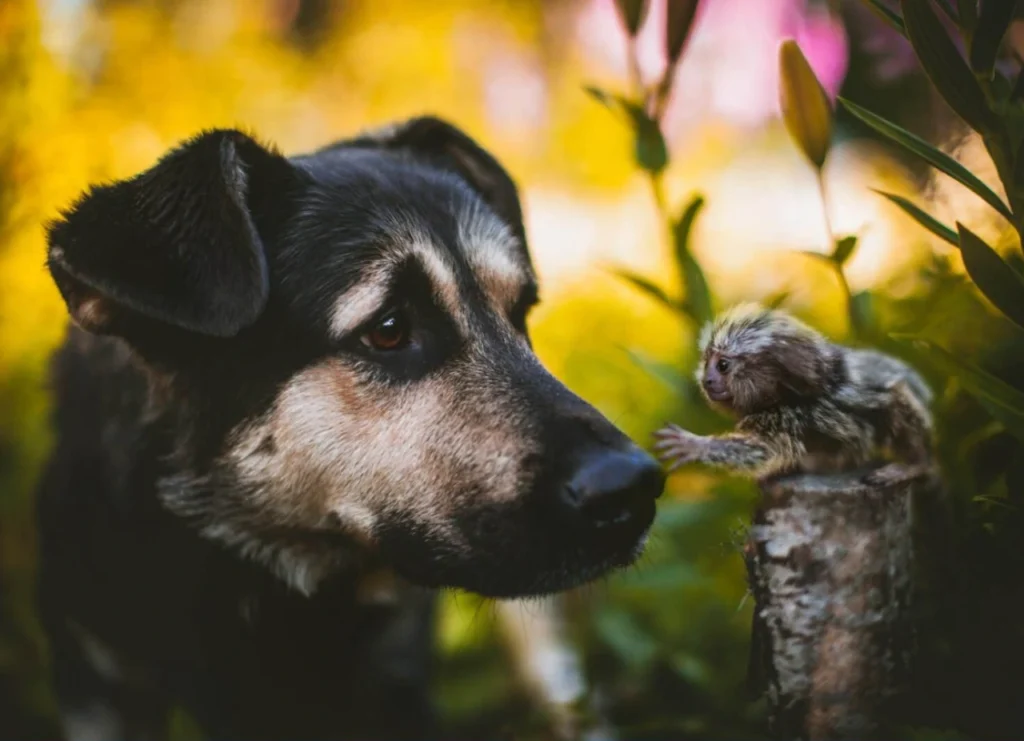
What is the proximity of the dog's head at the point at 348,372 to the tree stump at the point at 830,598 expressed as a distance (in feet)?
1.21

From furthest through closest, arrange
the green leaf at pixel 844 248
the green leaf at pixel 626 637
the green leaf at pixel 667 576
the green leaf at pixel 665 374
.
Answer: the green leaf at pixel 626 637, the green leaf at pixel 667 576, the green leaf at pixel 665 374, the green leaf at pixel 844 248

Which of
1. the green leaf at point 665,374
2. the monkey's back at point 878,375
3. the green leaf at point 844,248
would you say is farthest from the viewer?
the green leaf at point 665,374

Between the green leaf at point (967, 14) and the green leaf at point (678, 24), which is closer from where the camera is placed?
the green leaf at point (967, 14)

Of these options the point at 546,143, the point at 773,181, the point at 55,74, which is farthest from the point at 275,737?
the point at 546,143

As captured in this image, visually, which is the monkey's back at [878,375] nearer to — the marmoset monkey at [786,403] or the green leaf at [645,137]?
the marmoset monkey at [786,403]

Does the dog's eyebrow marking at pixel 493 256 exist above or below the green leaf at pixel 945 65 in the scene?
below

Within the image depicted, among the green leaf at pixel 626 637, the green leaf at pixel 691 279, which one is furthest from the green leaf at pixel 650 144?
the green leaf at pixel 626 637

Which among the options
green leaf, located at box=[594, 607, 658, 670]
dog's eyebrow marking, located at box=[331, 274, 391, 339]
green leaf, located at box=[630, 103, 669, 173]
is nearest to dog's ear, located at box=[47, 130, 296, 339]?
dog's eyebrow marking, located at box=[331, 274, 391, 339]

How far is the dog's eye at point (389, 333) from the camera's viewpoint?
2.22 meters

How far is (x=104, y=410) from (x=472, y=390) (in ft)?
4.05

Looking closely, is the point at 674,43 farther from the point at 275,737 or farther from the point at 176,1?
the point at 176,1

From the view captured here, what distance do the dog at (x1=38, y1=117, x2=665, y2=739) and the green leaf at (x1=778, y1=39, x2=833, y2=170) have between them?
2.20 ft

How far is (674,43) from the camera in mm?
1787

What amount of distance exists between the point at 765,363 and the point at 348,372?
1.05 metres
